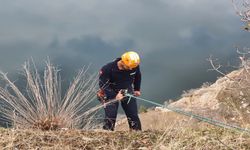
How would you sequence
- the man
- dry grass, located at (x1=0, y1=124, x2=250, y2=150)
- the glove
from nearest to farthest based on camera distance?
1. dry grass, located at (x1=0, y1=124, x2=250, y2=150)
2. the glove
3. the man

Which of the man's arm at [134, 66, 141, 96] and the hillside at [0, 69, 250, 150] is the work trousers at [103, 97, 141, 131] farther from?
the hillside at [0, 69, 250, 150]

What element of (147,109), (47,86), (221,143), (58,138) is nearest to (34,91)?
(47,86)

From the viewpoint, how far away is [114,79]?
899 centimetres

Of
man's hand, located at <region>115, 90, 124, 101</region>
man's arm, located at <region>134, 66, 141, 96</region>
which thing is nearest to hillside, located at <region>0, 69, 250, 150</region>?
man's hand, located at <region>115, 90, 124, 101</region>

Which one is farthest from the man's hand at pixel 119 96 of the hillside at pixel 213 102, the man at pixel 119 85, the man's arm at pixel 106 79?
the hillside at pixel 213 102

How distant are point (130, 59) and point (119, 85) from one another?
480 millimetres

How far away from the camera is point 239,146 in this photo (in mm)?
6004

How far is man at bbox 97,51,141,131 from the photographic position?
346 inches

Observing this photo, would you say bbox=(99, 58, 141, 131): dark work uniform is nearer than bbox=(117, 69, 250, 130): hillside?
Yes

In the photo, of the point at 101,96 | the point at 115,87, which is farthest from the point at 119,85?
the point at 101,96

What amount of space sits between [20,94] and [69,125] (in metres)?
0.82

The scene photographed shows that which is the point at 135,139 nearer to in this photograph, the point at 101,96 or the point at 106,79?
the point at 101,96

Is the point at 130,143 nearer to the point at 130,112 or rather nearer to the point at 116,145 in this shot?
the point at 116,145

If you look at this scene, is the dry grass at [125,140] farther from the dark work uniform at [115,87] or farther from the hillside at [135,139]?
the dark work uniform at [115,87]
